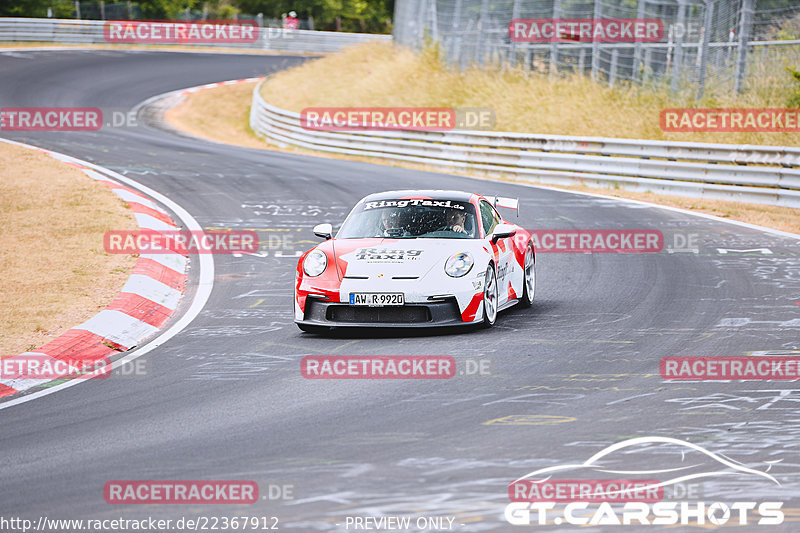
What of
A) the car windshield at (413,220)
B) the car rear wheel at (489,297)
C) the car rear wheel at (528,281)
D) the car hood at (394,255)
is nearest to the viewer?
the car hood at (394,255)

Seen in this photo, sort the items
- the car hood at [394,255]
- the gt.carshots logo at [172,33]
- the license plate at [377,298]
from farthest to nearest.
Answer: the gt.carshots logo at [172,33] < the car hood at [394,255] < the license plate at [377,298]

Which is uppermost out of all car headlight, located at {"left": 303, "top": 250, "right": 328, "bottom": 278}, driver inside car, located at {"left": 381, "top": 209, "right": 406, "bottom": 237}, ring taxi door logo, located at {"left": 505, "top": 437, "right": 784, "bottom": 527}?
driver inside car, located at {"left": 381, "top": 209, "right": 406, "bottom": 237}

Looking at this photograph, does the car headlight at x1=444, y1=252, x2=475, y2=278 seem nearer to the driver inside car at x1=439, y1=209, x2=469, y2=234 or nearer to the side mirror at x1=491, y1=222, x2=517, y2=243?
the side mirror at x1=491, y1=222, x2=517, y2=243

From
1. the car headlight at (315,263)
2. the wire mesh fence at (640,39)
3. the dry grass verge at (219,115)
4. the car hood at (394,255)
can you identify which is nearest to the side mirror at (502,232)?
the car hood at (394,255)

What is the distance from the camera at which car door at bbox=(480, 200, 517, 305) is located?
32.7 feet

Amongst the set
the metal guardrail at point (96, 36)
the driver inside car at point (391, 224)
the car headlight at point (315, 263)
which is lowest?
the car headlight at point (315, 263)

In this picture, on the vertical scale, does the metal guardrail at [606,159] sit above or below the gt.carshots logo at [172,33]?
below

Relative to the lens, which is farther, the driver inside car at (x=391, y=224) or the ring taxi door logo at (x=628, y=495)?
the driver inside car at (x=391, y=224)

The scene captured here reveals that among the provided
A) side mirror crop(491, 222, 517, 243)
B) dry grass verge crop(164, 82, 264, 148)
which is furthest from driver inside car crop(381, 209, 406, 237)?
dry grass verge crop(164, 82, 264, 148)

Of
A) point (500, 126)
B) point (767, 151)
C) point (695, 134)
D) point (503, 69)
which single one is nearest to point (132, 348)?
point (767, 151)

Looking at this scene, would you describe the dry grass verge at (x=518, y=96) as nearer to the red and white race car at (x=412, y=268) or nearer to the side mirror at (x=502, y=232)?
the side mirror at (x=502, y=232)

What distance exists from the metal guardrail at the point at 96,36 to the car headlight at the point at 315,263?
40804 millimetres

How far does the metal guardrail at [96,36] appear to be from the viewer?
48000 millimetres

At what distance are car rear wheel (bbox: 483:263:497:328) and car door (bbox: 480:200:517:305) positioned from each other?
0.79 feet
